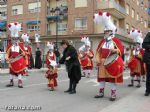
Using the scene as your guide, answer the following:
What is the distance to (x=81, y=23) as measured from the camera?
1964 inches

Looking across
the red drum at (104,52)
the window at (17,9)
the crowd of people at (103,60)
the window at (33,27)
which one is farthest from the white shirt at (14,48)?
the window at (17,9)

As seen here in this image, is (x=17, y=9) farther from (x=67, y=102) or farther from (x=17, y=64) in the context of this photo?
(x=67, y=102)

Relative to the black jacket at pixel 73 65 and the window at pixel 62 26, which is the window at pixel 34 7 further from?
the black jacket at pixel 73 65

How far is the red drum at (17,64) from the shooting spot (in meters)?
14.0

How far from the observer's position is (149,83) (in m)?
11.0

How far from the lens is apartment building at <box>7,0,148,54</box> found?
48812 mm

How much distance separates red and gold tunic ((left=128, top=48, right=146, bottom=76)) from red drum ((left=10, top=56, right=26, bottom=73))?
420cm

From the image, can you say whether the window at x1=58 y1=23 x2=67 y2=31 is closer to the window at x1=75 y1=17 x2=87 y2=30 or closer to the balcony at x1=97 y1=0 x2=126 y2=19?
the window at x1=75 y1=17 x2=87 y2=30

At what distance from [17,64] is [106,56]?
4325 millimetres

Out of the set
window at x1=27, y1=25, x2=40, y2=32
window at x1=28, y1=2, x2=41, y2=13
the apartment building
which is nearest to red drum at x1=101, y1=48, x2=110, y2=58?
the apartment building

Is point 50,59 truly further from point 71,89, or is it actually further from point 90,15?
point 90,15

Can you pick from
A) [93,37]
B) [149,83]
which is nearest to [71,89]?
[149,83]

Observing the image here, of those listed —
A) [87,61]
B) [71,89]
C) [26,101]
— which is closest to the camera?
[26,101]

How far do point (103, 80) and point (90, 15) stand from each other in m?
38.4
